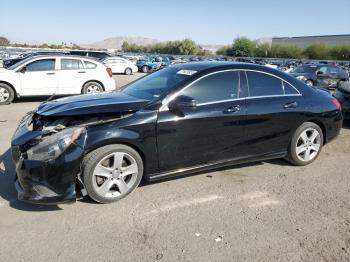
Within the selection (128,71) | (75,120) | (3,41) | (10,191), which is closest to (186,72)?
(75,120)

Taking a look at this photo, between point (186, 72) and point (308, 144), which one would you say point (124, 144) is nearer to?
point (186, 72)

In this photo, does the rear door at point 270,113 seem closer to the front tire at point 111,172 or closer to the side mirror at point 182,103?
the side mirror at point 182,103

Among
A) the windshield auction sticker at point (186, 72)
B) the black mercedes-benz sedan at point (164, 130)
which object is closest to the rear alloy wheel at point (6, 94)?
the black mercedes-benz sedan at point (164, 130)

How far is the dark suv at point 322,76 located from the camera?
1652 centimetres

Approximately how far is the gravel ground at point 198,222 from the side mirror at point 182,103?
108 centimetres

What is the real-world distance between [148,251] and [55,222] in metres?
1.10

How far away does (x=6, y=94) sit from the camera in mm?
10492

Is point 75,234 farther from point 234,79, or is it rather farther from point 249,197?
point 234,79

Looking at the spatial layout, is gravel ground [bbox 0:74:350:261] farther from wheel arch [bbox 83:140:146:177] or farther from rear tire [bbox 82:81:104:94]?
rear tire [bbox 82:81:104:94]

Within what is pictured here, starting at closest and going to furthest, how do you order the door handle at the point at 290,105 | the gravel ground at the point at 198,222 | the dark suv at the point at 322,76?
the gravel ground at the point at 198,222, the door handle at the point at 290,105, the dark suv at the point at 322,76

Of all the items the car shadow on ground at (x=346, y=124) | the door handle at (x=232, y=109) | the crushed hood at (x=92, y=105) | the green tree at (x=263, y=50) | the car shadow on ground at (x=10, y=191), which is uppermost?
the green tree at (x=263, y=50)

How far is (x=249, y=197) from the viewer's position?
13.9 feet

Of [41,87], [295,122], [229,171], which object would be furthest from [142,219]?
[41,87]

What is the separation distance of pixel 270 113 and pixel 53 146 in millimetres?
2880
